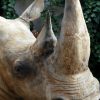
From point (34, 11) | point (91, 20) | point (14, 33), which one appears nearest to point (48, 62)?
point (14, 33)

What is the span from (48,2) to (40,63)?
5.82m

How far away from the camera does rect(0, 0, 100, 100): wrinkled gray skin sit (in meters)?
2.90

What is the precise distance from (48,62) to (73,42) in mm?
277

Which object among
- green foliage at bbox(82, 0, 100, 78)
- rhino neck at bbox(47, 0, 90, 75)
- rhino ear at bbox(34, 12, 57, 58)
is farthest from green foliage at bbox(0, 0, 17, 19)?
rhino neck at bbox(47, 0, 90, 75)

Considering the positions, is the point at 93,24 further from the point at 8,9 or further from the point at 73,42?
the point at 73,42

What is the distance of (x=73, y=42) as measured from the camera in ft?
9.50

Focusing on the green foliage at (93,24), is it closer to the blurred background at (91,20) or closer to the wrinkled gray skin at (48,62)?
the blurred background at (91,20)

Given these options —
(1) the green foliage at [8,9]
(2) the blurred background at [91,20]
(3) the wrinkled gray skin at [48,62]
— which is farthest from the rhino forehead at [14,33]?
(1) the green foliage at [8,9]

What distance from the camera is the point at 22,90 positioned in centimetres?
333

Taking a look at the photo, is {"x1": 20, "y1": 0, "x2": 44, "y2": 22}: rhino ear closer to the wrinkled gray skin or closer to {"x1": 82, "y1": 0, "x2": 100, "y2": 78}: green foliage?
the wrinkled gray skin

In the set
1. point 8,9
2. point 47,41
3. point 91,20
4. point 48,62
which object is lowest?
point 8,9

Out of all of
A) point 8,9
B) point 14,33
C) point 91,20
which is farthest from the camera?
point 8,9

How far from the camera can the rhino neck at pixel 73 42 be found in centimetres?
288

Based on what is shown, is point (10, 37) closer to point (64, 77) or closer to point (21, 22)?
point (21, 22)
